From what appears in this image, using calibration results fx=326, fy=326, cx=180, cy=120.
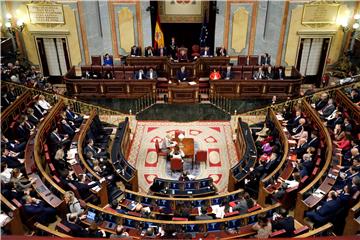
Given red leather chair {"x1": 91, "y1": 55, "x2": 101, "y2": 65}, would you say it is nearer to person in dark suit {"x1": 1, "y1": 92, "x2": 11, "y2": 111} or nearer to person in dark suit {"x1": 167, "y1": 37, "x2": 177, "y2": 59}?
person in dark suit {"x1": 167, "y1": 37, "x2": 177, "y2": 59}

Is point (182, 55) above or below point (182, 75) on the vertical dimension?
above

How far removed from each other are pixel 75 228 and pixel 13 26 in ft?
39.3

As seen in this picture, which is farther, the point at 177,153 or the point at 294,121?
the point at 294,121

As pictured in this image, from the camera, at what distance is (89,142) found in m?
9.12

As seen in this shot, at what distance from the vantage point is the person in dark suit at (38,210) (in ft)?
21.8

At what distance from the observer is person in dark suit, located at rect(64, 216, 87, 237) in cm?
595

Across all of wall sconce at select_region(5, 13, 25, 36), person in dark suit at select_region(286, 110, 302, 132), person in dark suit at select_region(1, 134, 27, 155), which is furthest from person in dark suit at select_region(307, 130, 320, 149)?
wall sconce at select_region(5, 13, 25, 36)

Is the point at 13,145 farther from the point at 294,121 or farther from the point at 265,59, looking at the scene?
the point at 265,59

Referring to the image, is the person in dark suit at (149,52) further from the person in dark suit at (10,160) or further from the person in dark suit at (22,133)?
the person in dark suit at (10,160)

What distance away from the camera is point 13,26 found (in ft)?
48.0

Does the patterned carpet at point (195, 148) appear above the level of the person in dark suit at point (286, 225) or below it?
below

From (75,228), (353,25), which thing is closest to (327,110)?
(353,25)

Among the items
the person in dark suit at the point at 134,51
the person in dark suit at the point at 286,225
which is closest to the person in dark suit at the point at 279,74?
the person in dark suit at the point at 134,51

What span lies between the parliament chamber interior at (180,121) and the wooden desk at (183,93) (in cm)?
4
